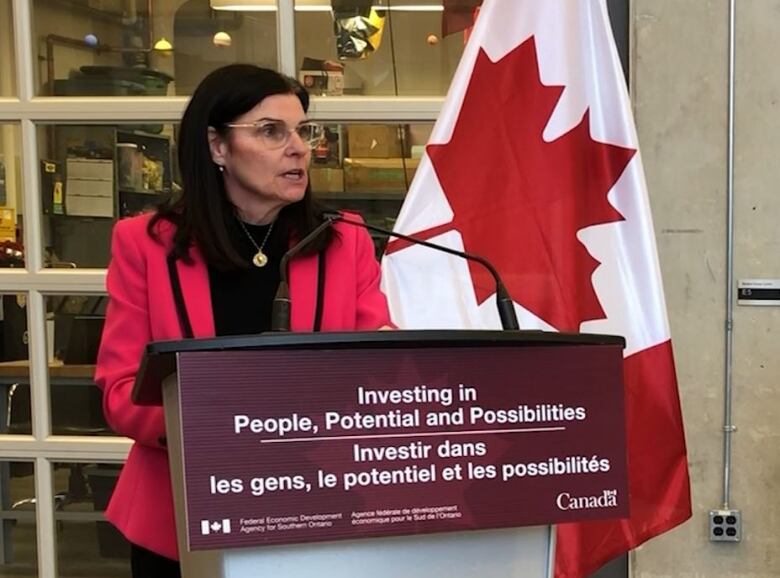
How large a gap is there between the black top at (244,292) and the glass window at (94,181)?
→ 0.97m

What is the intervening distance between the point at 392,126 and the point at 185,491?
1.50 meters

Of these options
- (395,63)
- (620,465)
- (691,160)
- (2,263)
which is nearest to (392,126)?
(395,63)

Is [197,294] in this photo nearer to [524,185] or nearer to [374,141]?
[524,185]

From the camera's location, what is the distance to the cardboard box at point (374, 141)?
2.12m

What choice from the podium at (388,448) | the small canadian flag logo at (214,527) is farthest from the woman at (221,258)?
the small canadian flag logo at (214,527)

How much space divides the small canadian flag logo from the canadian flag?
983mm

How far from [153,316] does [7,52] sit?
1283 millimetres

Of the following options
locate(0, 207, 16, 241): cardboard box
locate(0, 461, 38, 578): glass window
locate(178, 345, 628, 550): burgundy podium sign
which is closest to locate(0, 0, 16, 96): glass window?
locate(0, 207, 16, 241): cardboard box

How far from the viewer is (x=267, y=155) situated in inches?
48.2

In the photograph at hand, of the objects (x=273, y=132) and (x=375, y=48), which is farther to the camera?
(x=375, y=48)

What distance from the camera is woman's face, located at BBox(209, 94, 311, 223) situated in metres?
1.22

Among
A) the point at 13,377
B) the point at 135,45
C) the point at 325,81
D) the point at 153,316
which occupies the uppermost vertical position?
the point at 135,45

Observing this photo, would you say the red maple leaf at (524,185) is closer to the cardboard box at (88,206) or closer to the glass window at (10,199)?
the cardboard box at (88,206)

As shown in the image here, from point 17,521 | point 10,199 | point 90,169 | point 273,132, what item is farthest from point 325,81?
point 17,521
